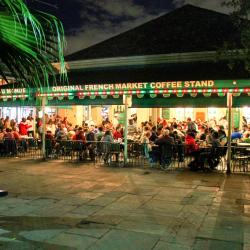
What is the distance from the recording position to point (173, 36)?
848 inches

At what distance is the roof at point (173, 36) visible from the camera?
19.9 meters

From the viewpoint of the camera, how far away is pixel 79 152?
53.0ft

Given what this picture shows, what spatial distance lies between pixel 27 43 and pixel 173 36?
735 inches

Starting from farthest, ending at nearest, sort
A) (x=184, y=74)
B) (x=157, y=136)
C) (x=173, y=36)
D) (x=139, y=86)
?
(x=173, y=36) < (x=157, y=136) < (x=184, y=74) < (x=139, y=86)

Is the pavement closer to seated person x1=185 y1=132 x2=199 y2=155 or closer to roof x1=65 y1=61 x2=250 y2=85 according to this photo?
seated person x1=185 y1=132 x2=199 y2=155

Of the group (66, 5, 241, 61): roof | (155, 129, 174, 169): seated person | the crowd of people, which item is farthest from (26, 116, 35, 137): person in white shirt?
(155, 129, 174, 169): seated person

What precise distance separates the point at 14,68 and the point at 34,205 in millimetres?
5230

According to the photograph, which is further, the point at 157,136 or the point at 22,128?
the point at 22,128

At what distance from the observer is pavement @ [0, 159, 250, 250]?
629 centimetres

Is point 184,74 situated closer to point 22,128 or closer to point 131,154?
point 131,154

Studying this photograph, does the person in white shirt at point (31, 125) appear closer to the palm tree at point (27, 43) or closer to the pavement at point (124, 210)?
the pavement at point (124, 210)

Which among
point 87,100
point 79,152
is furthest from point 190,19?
point 79,152

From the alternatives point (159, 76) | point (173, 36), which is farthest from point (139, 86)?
point (173, 36)

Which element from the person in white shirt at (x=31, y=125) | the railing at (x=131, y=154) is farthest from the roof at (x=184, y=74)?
the person in white shirt at (x=31, y=125)
